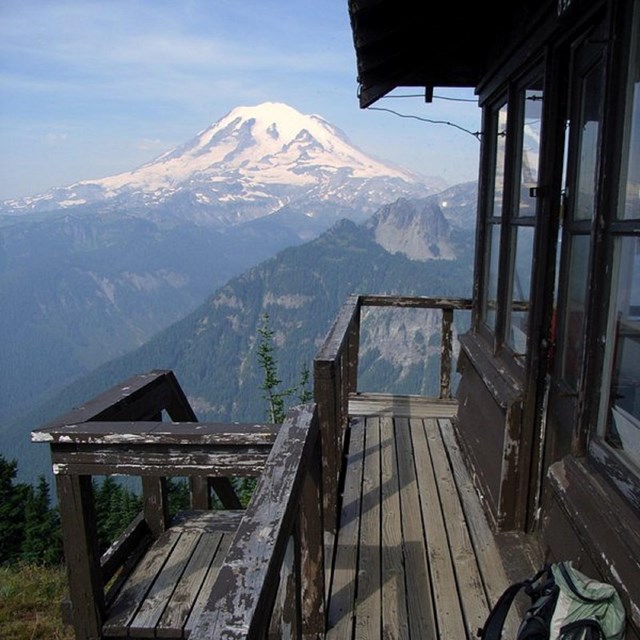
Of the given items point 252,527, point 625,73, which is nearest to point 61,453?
point 252,527

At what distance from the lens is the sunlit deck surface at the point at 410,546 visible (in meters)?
3.01

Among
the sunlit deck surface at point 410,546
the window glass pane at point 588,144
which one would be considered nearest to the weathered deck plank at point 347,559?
the sunlit deck surface at point 410,546

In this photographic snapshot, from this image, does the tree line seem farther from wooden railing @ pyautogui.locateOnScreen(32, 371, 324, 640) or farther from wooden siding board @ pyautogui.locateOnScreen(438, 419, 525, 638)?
wooden railing @ pyautogui.locateOnScreen(32, 371, 324, 640)

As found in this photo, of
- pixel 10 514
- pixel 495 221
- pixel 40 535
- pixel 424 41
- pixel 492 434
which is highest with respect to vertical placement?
pixel 424 41

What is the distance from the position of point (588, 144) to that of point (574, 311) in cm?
80

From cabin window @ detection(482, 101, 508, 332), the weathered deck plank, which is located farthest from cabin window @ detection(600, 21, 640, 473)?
cabin window @ detection(482, 101, 508, 332)

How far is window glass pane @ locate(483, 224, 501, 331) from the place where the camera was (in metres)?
4.55

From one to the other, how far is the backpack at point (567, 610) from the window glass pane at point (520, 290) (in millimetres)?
1618

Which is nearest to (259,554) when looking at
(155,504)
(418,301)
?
(155,504)

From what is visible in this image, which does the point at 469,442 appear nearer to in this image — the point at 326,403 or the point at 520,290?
the point at 520,290

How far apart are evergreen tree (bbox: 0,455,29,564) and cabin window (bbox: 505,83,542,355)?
18.9 meters

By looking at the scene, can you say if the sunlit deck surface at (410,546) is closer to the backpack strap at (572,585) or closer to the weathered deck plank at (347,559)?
the weathered deck plank at (347,559)

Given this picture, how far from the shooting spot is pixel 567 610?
2053 millimetres

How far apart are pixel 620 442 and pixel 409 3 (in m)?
2.77
